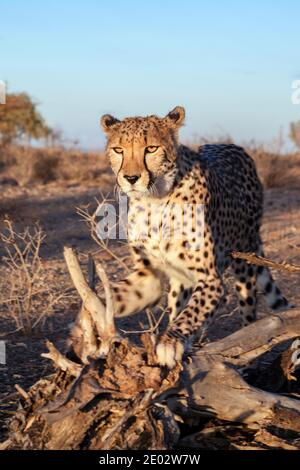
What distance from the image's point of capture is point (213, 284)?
3.96 meters

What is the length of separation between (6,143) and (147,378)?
1976 centimetres

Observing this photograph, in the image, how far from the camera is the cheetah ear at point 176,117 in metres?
4.17

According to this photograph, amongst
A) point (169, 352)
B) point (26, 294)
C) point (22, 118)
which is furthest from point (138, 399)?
point (22, 118)

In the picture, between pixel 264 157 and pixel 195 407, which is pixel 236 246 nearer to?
pixel 195 407

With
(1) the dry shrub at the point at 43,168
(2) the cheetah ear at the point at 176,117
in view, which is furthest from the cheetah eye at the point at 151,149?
(1) the dry shrub at the point at 43,168

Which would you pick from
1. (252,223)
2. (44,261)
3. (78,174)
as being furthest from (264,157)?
(252,223)

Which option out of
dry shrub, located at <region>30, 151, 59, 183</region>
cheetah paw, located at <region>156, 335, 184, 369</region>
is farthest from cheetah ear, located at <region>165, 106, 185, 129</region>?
dry shrub, located at <region>30, 151, 59, 183</region>

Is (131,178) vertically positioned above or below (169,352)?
above

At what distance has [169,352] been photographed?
9.92ft

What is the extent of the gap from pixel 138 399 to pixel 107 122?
172 cm

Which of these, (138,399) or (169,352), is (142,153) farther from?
(138,399)

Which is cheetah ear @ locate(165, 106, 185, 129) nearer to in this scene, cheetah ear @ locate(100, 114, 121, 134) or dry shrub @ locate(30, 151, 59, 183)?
cheetah ear @ locate(100, 114, 121, 134)

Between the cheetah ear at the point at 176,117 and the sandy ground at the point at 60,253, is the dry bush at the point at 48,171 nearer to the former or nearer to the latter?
Answer: the sandy ground at the point at 60,253

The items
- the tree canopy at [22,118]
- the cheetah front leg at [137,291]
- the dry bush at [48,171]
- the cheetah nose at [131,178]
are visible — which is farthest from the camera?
the tree canopy at [22,118]
